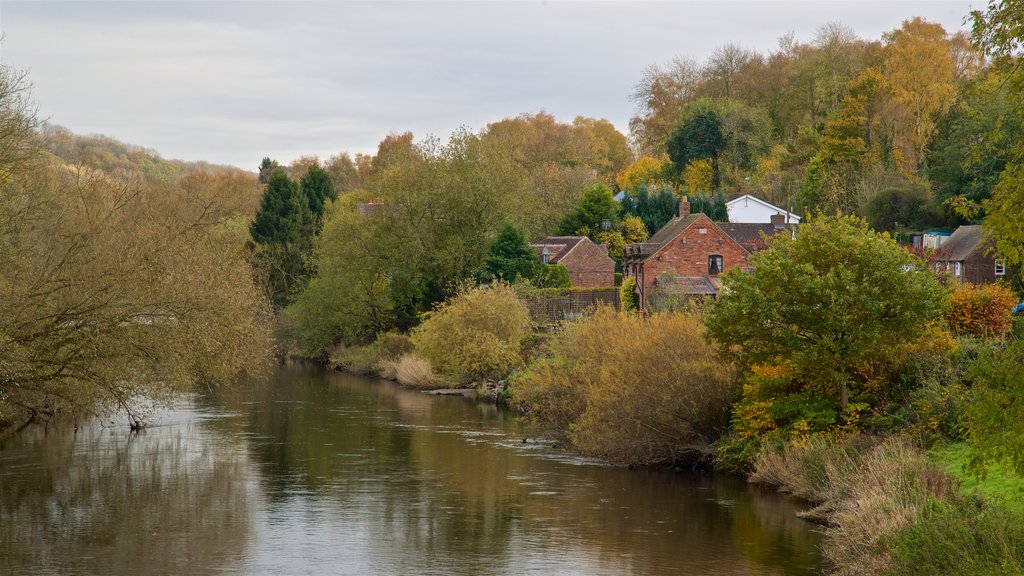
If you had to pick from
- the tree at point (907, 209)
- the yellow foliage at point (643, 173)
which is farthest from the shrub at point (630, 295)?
the yellow foliage at point (643, 173)

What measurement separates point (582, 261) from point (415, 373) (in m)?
21.4

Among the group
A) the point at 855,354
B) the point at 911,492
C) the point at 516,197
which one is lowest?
the point at 911,492

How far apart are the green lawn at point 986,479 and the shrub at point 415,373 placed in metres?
36.2

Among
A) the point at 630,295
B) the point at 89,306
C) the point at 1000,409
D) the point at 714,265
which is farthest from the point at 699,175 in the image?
the point at 1000,409

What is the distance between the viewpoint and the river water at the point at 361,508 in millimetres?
23359

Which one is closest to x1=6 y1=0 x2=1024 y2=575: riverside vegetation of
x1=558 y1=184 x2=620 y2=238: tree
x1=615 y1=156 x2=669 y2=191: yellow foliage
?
x1=558 y1=184 x2=620 y2=238: tree

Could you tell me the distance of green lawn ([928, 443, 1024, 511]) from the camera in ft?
71.5

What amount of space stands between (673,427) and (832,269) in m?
7.53

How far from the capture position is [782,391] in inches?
1224

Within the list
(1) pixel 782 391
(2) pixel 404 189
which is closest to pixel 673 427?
(1) pixel 782 391

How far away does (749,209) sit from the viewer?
93.3 metres

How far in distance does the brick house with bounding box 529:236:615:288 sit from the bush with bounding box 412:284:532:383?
65.1ft

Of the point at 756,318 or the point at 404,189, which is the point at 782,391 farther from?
the point at 404,189

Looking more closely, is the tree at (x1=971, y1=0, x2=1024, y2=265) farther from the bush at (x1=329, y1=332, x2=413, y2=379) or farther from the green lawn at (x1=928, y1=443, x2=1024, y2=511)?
the bush at (x1=329, y1=332, x2=413, y2=379)
